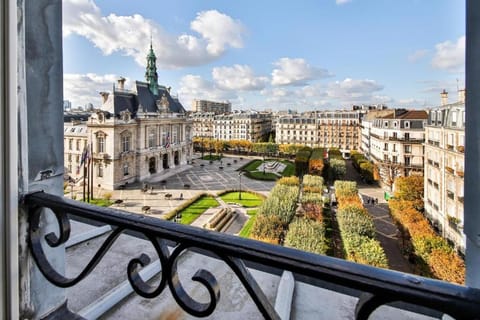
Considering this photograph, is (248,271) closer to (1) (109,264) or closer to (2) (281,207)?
(1) (109,264)

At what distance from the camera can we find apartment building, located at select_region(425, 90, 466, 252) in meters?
0.61

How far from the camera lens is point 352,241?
643 centimetres

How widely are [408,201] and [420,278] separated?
11.6 meters

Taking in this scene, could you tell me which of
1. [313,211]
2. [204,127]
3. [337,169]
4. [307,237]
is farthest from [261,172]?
[204,127]

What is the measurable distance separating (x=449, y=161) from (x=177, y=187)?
1455cm

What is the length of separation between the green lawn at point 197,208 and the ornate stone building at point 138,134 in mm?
5130

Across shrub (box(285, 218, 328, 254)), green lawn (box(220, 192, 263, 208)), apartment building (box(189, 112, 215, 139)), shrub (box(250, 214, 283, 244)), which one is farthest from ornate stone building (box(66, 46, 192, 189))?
apartment building (box(189, 112, 215, 139))

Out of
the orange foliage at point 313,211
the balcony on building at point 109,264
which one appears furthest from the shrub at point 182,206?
the balcony on building at point 109,264

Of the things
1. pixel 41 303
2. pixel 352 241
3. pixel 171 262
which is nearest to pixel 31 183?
pixel 41 303

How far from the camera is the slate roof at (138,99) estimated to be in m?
17.2

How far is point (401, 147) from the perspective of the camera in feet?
45.2

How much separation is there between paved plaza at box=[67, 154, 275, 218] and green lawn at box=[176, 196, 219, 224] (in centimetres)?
65

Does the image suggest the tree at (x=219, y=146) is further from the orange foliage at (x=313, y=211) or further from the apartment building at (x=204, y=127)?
the orange foliage at (x=313, y=211)

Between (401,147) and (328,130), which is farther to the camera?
(328,130)
